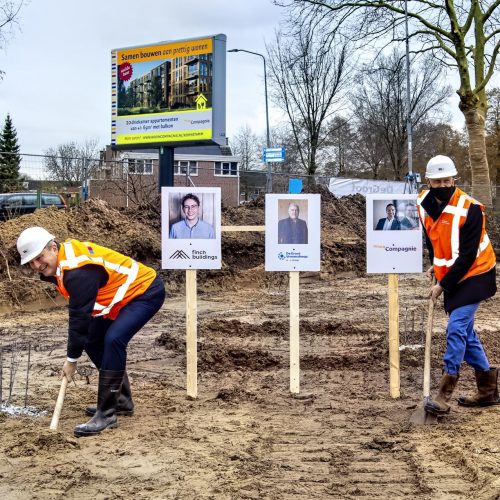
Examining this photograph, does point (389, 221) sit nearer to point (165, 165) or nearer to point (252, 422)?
point (252, 422)

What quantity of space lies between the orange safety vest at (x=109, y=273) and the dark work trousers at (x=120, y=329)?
71 mm

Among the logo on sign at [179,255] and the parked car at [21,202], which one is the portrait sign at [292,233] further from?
the parked car at [21,202]

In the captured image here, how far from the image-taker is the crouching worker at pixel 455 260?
18.8 ft

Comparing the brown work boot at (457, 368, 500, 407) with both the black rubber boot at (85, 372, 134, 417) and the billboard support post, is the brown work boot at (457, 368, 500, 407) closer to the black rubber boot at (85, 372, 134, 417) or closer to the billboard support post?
the black rubber boot at (85, 372, 134, 417)

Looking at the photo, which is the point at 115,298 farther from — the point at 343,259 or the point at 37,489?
the point at 343,259

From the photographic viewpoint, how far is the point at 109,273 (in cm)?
549

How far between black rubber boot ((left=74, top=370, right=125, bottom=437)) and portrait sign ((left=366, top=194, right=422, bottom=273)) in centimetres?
262

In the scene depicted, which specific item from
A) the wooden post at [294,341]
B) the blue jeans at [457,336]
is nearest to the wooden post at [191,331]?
the wooden post at [294,341]

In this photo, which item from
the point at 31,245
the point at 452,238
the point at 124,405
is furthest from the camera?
the point at 124,405

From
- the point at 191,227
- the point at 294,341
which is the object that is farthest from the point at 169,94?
the point at 294,341

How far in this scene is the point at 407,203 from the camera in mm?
6684

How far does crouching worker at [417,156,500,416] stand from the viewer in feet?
18.8

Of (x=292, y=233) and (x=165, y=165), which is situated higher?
(x=165, y=165)

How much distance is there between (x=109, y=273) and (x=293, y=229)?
81.5 inches
